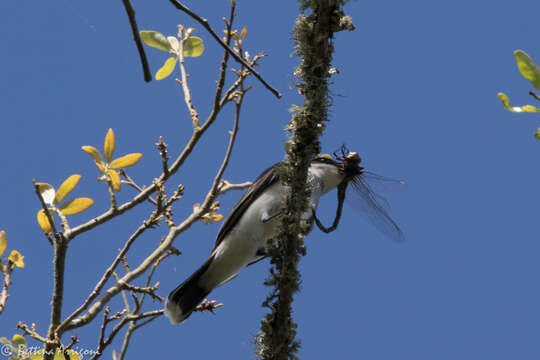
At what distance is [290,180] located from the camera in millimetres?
2607

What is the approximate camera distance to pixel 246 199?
4.42m

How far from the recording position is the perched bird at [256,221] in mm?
3939

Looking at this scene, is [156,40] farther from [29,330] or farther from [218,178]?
[29,330]

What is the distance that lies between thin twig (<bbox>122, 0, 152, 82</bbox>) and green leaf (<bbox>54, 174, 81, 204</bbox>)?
1132 mm

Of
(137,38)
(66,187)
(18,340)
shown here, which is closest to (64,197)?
(66,187)

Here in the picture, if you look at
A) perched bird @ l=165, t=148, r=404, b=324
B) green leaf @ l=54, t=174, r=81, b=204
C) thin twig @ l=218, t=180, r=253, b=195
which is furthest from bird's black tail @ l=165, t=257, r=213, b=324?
green leaf @ l=54, t=174, r=81, b=204

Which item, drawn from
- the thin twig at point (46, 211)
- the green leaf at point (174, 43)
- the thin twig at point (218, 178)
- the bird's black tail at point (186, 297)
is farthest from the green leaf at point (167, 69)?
the bird's black tail at point (186, 297)

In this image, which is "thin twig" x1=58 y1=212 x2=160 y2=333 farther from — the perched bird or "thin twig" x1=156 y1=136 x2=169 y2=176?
the perched bird

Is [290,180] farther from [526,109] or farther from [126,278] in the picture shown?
[526,109]

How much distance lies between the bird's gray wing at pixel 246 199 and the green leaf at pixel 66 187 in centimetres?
193

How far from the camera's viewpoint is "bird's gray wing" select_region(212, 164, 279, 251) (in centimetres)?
432

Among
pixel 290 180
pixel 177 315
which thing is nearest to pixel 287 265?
pixel 290 180

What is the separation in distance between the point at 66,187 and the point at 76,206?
10cm

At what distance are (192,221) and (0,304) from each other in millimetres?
991
